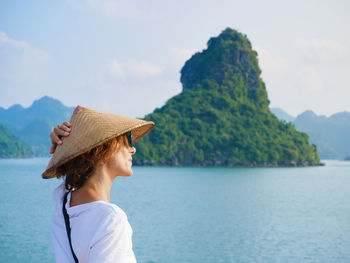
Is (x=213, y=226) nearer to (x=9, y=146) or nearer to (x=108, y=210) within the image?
(x=108, y=210)

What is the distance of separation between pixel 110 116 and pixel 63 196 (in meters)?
0.26

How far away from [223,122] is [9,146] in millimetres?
81356

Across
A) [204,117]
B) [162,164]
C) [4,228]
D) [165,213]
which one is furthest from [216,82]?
[4,228]

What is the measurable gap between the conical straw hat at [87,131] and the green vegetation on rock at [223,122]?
77530 mm

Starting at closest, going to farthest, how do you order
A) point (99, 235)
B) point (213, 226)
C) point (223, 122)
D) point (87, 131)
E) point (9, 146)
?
point (99, 235) → point (87, 131) → point (213, 226) → point (223, 122) → point (9, 146)

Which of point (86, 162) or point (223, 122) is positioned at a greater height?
point (223, 122)

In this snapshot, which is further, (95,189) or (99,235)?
(95,189)

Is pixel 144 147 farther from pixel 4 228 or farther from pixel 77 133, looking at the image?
pixel 77 133

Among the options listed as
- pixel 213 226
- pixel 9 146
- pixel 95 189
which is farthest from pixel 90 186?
pixel 9 146

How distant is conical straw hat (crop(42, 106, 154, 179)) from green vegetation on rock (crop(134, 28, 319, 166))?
254ft

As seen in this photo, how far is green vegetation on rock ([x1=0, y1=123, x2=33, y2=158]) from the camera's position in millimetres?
140750

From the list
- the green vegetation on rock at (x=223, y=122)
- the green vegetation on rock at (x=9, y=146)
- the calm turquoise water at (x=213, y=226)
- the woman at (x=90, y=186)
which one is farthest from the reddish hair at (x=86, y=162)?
the green vegetation on rock at (x=9, y=146)

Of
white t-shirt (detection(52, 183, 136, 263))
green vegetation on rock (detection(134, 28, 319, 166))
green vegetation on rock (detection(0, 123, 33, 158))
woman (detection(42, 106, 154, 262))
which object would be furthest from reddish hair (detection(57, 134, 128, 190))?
green vegetation on rock (detection(0, 123, 33, 158))

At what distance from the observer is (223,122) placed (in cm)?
9062
